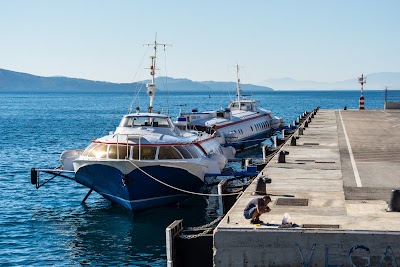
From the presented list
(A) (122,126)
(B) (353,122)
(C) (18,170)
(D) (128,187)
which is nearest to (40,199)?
(A) (122,126)

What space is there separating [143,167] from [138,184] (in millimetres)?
795

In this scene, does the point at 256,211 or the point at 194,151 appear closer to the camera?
the point at 256,211

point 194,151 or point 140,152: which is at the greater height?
point 140,152

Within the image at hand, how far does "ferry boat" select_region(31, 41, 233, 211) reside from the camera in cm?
3114

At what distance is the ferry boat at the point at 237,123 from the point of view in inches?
2092

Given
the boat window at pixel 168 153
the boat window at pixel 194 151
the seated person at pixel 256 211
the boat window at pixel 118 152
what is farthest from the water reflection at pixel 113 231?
the seated person at pixel 256 211

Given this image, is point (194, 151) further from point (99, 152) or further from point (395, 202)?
point (395, 202)

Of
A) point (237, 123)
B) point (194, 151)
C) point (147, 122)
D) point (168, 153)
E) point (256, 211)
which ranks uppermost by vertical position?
point (147, 122)

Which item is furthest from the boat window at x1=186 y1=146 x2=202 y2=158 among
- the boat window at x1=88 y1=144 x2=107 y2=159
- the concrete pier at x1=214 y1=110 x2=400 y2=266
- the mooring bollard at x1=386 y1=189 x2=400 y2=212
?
the mooring bollard at x1=386 y1=189 x2=400 y2=212

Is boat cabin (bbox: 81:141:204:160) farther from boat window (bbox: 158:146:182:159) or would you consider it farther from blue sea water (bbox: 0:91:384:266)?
blue sea water (bbox: 0:91:384:266)

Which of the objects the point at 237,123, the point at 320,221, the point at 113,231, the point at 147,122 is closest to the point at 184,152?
the point at 147,122

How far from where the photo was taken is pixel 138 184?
31.2m

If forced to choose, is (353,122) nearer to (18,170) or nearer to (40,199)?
(18,170)

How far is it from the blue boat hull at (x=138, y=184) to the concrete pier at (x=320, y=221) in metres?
4.57
